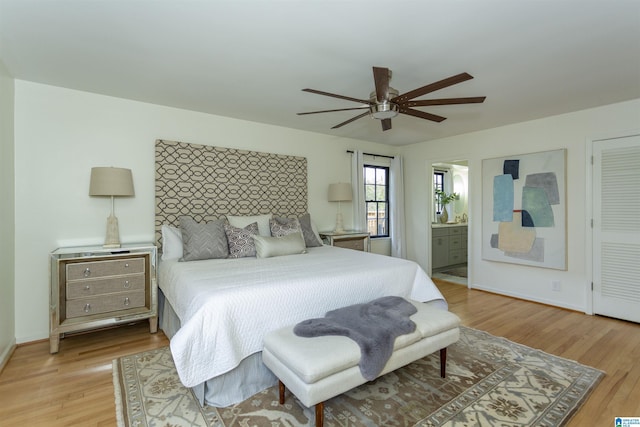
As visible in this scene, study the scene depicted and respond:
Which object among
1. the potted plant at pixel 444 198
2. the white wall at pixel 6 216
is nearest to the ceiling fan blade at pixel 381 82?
the white wall at pixel 6 216

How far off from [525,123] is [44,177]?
18.5 feet

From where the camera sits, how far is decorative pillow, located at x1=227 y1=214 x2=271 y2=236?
3.50 m

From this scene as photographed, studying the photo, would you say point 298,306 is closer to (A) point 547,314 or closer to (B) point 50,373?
(B) point 50,373

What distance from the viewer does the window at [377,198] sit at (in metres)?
5.46

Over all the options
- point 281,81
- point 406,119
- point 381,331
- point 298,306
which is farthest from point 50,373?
point 406,119

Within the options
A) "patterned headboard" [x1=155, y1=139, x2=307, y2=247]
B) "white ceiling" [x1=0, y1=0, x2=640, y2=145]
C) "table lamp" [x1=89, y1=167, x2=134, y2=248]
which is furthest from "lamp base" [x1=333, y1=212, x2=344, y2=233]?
"table lamp" [x1=89, y1=167, x2=134, y2=248]

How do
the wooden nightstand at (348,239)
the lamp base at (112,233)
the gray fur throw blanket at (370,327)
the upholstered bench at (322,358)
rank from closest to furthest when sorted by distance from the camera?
the upholstered bench at (322,358), the gray fur throw blanket at (370,327), the lamp base at (112,233), the wooden nightstand at (348,239)

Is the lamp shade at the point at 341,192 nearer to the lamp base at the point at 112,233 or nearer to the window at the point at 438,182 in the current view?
the lamp base at the point at 112,233

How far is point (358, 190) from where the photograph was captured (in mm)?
5031

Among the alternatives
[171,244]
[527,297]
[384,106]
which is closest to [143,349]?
[171,244]

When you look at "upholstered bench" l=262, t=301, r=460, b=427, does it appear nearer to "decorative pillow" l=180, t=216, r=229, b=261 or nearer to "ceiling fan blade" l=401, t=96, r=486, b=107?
"decorative pillow" l=180, t=216, r=229, b=261

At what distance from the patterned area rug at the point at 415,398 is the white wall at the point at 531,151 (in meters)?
1.80

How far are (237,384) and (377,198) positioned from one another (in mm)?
4212

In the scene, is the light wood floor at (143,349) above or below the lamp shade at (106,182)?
below
